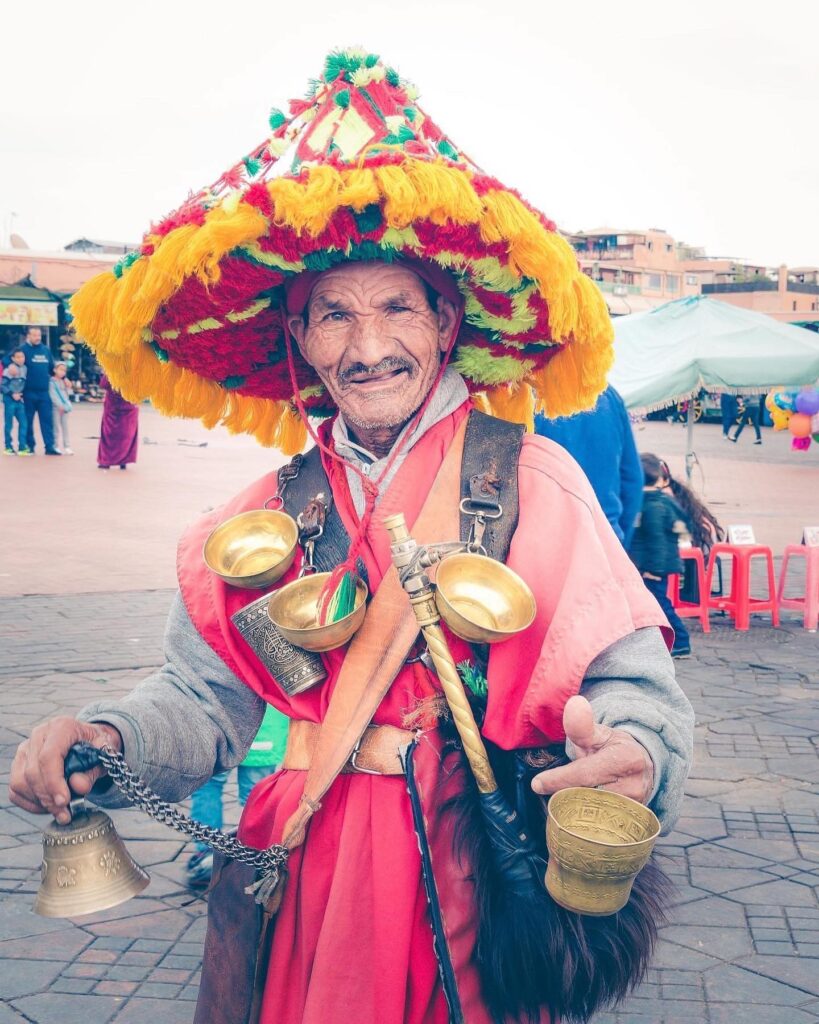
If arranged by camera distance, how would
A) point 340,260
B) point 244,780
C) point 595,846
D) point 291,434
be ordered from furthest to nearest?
1. point 244,780
2. point 291,434
3. point 340,260
4. point 595,846

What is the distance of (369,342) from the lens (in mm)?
2158

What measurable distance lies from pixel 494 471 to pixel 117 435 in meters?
15.7

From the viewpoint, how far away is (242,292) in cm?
226

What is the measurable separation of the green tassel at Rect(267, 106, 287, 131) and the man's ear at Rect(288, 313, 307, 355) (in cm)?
37

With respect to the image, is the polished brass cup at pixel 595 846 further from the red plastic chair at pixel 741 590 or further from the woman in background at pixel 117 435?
the woman in background at pixel 117 435

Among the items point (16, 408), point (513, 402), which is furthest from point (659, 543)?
point (16, 408)

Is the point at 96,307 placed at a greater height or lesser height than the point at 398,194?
lesser

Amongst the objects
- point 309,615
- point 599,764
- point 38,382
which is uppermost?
point 309,615

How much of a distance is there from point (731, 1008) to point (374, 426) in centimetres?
216

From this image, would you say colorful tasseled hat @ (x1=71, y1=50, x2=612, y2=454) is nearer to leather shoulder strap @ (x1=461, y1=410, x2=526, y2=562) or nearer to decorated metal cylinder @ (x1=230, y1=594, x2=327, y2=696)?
leather shoulder strap @ (x1=461, y1=410, x2=526, y2=562)

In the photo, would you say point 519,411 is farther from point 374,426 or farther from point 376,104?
point 376,104

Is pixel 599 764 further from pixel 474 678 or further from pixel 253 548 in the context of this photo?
pixel 253 548

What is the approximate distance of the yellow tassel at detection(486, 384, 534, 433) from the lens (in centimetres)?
255

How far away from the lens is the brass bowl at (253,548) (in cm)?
202
